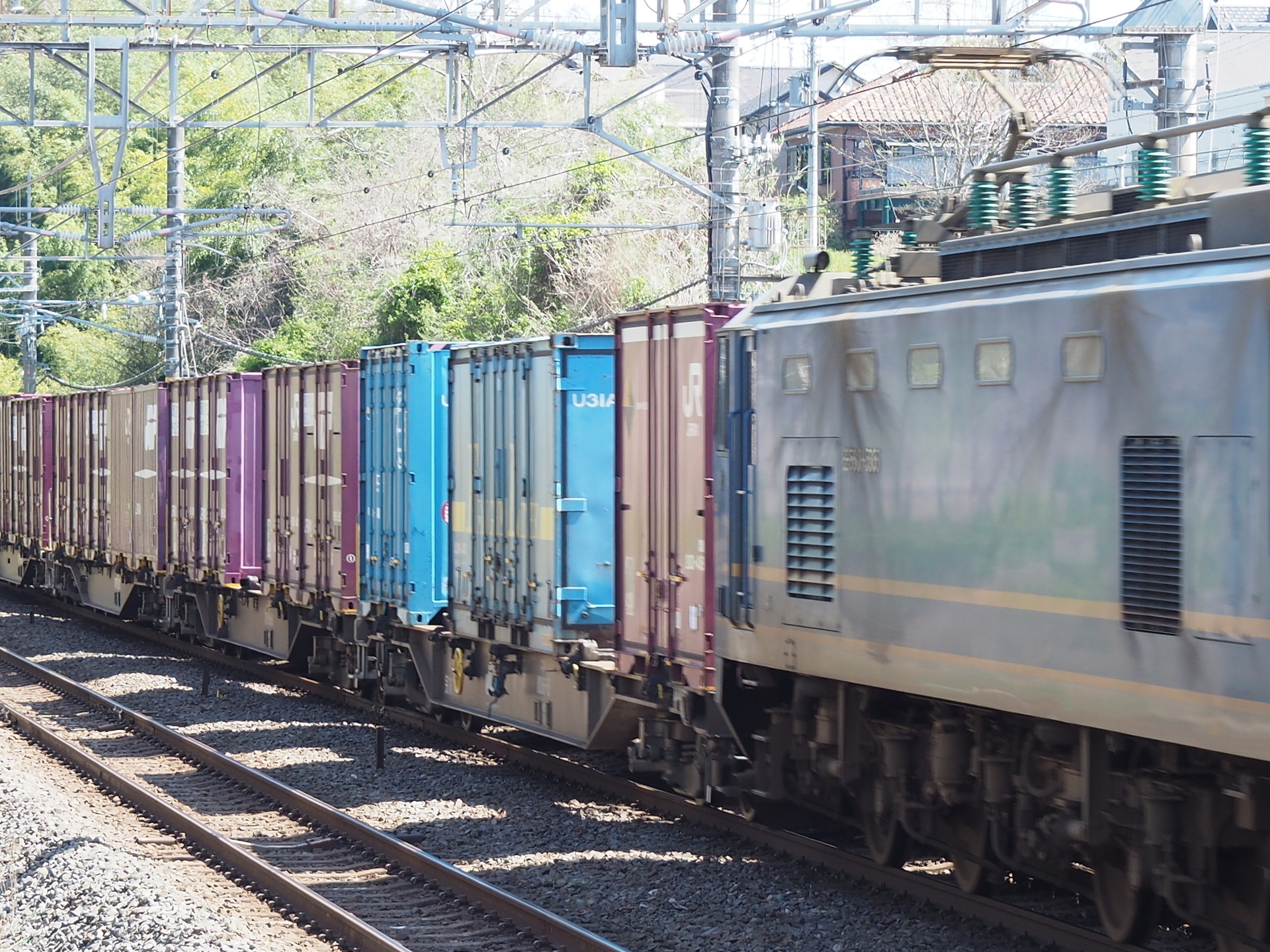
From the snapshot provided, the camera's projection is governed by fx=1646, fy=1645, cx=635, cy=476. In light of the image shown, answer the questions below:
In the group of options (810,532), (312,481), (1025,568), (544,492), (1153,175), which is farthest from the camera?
(312,481)

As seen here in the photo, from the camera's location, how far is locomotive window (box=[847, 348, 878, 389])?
28.4 ft

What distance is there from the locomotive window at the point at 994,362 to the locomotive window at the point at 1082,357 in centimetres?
39

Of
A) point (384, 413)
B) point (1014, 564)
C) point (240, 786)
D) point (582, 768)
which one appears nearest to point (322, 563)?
point (384, 413)

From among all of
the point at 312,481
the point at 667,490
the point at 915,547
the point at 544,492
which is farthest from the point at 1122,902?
the point at 312,481

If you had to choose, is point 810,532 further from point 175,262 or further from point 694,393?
point 175,262

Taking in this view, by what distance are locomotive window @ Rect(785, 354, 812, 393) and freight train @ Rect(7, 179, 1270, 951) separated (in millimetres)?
35

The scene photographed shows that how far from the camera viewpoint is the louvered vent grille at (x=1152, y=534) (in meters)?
6.58

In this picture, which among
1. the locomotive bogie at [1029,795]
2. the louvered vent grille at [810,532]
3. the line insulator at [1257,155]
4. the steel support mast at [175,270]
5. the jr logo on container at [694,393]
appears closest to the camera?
the locomotive bogie at [1029,795]

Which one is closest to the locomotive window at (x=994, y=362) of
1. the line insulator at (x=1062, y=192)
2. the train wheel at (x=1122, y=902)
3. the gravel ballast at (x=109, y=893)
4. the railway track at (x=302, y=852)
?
the line insulator at (x=1062, y=192)

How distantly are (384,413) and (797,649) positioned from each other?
7.80m

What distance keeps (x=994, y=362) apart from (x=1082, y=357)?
0.61m

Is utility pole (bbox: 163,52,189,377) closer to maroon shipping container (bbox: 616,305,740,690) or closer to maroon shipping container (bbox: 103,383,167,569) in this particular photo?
maroon shipping container (bbox: 103,383,167,569)

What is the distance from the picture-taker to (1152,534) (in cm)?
672

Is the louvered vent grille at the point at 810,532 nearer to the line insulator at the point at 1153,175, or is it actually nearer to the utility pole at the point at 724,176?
the line insulator at the point at 1153,175
